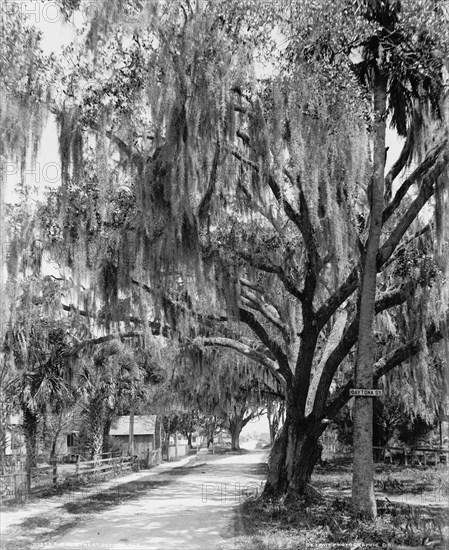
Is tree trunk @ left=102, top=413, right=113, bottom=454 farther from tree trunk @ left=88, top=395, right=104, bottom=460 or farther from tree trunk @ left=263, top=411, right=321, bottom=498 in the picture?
tree trunk @ left=263, top=411, right=321, bottom=498

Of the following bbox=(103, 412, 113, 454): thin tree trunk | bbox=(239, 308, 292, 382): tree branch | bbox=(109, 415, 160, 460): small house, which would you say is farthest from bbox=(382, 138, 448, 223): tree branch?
bbox=(109, 415, 160, 460): small house

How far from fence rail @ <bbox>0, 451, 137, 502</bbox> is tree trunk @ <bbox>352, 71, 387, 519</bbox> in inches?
272

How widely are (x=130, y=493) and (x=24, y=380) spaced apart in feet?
12.1

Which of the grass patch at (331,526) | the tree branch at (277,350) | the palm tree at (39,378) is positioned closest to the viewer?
the grass patch at (331,526)

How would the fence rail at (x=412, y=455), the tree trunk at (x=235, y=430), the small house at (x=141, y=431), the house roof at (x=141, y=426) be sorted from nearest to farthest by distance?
the fence rail at (x=412, y=455), the small house at (x=141, y=431), the house roof at (x=141, y=426), the tree trunk at (x=235, y=430)

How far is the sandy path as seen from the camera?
807 cm

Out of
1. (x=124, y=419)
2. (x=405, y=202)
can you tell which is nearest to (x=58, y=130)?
(x=405, y=202)

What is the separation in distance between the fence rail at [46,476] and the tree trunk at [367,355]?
6898 mm

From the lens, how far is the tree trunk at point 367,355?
8422mm

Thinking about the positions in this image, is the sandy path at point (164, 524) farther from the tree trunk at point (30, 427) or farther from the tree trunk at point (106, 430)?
the tree trunk at point (106, 430)

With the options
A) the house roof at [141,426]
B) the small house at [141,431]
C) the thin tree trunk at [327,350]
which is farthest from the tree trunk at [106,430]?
the house roof at [141,426]

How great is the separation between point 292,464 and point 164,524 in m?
2.63

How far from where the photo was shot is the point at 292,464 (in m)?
11.3

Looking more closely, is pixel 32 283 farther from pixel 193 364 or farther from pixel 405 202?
pixel 405 202
